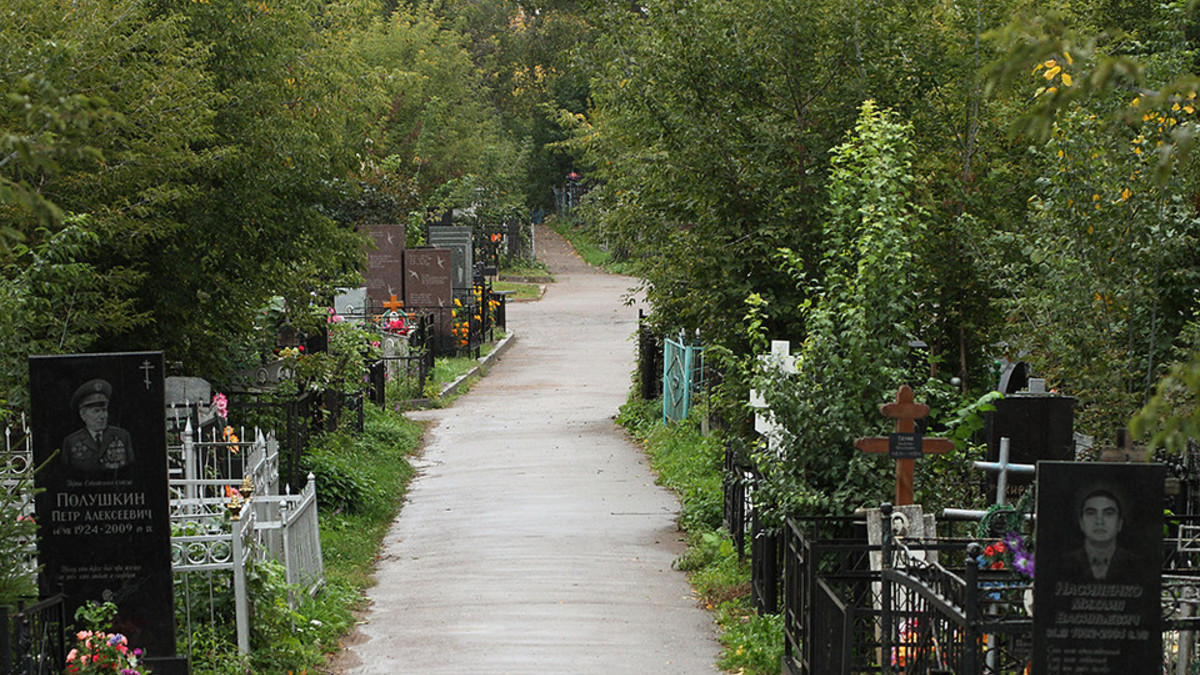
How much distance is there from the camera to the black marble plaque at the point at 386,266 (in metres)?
28.7

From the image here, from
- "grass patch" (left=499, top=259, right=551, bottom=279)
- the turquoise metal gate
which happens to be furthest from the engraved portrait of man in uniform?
"grass patch" (left=499, top=259, right=551, bottom=279)

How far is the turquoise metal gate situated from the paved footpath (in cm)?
92

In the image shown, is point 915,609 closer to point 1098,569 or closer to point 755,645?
point 1098,569

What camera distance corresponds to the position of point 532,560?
12242mm

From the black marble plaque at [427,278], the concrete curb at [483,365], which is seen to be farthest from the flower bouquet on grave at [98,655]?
the black marble plaque at [427,278]

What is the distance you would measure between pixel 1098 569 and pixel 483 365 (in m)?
24.2

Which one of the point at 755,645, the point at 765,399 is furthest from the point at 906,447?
the point at 755,645

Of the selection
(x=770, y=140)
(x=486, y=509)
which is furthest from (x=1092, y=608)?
(x=486, y=509)

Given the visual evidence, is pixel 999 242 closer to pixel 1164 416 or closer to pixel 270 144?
pixel 1164 416

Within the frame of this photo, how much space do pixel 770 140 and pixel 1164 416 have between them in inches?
180

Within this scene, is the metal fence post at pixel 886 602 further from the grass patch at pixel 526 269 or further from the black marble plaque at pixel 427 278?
the grass patch at pixel 526 269

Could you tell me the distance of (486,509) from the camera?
14852 mm

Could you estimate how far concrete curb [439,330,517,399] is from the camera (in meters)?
25.5

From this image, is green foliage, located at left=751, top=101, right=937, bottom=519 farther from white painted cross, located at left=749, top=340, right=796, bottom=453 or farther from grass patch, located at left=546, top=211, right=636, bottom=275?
grass patch, located at left=546, top=211, right=636, bottom=275
